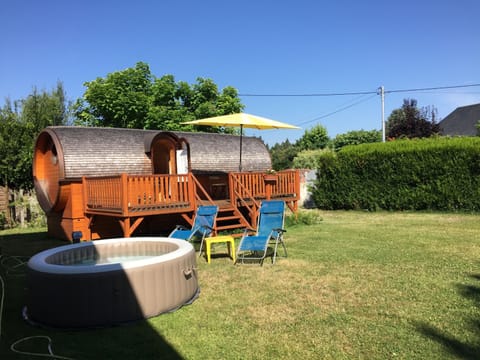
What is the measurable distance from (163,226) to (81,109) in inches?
699

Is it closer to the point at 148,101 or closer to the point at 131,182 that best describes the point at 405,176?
the point at 131,182

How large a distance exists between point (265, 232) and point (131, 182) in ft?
12.0

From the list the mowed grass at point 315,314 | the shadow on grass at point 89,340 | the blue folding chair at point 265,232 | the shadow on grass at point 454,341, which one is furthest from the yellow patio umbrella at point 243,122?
the shadow on grass at point 454,341

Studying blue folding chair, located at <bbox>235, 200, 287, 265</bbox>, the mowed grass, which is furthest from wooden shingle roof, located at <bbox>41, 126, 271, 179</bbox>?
blue folding chair, located at <bbox>235, 200, 287, 265</bbox>

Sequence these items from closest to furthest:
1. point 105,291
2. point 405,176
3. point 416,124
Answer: point 105,291, point 405,176, point 416,124

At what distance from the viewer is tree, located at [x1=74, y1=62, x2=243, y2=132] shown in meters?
24.9

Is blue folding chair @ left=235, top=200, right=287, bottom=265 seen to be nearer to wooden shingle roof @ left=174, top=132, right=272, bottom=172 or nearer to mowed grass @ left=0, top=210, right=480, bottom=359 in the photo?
mowed grass @ left=0, top=210, right=480, bottom=359

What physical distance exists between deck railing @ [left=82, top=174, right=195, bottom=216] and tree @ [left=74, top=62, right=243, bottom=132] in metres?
13.8

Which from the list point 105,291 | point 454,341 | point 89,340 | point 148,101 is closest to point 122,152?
point 105,291

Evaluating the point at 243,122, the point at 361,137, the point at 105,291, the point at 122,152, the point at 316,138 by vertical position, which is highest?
the point at 316,138

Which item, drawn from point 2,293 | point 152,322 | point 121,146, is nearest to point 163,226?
point 121,146

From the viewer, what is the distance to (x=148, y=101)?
25344 millimetres

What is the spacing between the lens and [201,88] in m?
26.3

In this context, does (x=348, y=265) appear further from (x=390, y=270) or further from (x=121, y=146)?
(x=121, y=146)
